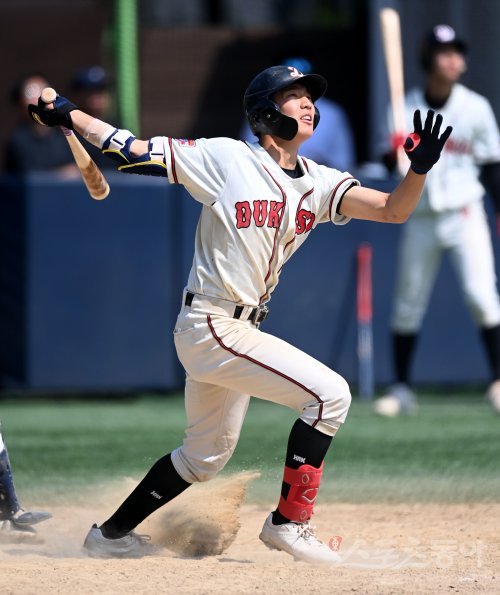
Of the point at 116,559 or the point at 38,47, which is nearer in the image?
the point at 116,559

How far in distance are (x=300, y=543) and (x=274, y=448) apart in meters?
2.67

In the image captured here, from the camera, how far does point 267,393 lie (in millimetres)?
4789

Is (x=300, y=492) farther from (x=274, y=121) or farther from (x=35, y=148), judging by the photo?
(x=35, y=148)

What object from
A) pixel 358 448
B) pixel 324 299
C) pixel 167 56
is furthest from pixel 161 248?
pixel 167 56

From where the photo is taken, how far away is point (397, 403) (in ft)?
28.3

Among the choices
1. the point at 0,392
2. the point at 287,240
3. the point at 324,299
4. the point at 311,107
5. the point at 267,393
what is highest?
the point at 311,107

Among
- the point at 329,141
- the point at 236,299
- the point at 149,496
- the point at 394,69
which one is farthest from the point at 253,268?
the point at 329,141

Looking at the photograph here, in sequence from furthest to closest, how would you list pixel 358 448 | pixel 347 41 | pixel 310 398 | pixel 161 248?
pixel 347 41, pixel 161 248, pixel 358 448, pixel 310 398

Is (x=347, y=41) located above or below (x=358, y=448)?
above

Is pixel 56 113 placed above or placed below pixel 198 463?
above

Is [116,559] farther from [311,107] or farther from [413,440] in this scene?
[413,440]

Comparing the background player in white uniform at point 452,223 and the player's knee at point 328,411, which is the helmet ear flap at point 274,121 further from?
the background player in white uniform at point 452,223

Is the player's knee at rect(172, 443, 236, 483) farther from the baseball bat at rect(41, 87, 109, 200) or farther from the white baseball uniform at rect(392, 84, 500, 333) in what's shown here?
the white baseball uniform at rect(392, 84, 500, 333)

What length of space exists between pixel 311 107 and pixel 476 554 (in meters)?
1.79
